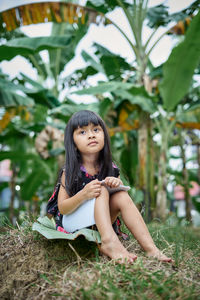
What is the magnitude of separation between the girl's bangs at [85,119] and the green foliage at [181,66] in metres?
1.93

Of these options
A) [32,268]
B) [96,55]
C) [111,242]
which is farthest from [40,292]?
[96,55]

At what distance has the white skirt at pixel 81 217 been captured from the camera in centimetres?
156

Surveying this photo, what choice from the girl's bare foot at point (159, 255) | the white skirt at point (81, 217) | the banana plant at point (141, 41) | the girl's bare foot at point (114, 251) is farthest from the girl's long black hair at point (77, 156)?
the banana plant at point (141, 41)

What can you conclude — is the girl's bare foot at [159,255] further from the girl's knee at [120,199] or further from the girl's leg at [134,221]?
the girl's knee at [120,199]

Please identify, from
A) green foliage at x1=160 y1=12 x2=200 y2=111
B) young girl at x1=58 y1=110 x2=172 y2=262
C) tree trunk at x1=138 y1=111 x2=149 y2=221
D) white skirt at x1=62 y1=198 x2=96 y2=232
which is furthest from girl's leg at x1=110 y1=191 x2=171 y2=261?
tree trunk at x1=138 y1=111 x2=149 y2=221

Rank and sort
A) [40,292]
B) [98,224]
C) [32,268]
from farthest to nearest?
1. [98,224]
2. [32,268]
3. [40,292]

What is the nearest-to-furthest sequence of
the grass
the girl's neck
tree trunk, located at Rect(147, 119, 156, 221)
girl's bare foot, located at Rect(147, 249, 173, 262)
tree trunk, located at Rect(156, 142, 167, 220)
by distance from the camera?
the grass → girl's bare foot, located at Rect(147, 249, 173, 262) → the girl's neck → tree trunk, located at Rect(156, 142, 167, 220) → tree trunk, located at Rect(147, 119, 156, 221)

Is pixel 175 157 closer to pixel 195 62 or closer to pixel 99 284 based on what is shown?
pixel 195 62

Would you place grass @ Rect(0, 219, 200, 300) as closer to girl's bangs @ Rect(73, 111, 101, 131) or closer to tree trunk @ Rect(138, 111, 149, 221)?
girl's bangs @ Rect(73, 111, 101, 131)

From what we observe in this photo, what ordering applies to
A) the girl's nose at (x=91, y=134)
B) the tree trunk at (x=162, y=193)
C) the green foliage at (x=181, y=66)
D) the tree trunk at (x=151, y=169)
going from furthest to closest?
the tree trunk at (x=151, y=169), the tree trunk at (x=162, y=193), the green foliage at (x=181, y=66), the girl's nose at (x=91, y=134)

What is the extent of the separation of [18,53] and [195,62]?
199 cm

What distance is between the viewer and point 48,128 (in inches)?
178

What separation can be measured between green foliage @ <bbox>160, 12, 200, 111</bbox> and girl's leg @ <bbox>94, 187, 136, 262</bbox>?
2224 mm

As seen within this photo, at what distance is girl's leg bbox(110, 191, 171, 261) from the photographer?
150cm
